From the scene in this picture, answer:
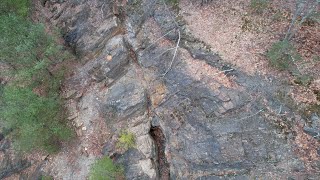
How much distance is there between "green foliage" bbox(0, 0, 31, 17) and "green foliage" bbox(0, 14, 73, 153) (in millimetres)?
795

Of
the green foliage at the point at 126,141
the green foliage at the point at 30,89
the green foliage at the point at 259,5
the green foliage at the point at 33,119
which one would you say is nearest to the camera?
the green foliage at the point at 259,5

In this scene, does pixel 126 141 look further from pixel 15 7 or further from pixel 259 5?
pixel 15 7

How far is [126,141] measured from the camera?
45.1 feet

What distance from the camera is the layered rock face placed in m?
11.8

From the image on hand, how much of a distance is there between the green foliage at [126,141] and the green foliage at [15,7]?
8.55 meters

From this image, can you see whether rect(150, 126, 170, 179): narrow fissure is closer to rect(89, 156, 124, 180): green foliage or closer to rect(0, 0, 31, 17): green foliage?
rect(89, 156, 124, 180): green foliage

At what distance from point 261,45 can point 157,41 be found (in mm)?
4979

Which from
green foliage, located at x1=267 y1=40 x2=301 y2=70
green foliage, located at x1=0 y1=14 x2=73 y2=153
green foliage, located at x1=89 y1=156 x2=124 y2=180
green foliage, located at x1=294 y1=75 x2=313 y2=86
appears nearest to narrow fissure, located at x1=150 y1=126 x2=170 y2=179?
green foliage, located at x1=89 y1=156 x2=124 y2=180

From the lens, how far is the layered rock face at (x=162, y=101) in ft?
38.9

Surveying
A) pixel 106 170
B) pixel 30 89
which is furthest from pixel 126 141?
pixel 30 89

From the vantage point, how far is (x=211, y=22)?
14.1 m

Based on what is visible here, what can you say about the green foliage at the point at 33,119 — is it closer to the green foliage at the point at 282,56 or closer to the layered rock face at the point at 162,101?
the layered rock face at the point at 162,101

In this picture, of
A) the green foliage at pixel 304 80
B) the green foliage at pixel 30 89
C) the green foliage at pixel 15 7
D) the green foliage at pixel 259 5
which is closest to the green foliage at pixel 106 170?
the green foliage at pixel 30 89

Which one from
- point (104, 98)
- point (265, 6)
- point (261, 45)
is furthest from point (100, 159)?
point (265, 6)
